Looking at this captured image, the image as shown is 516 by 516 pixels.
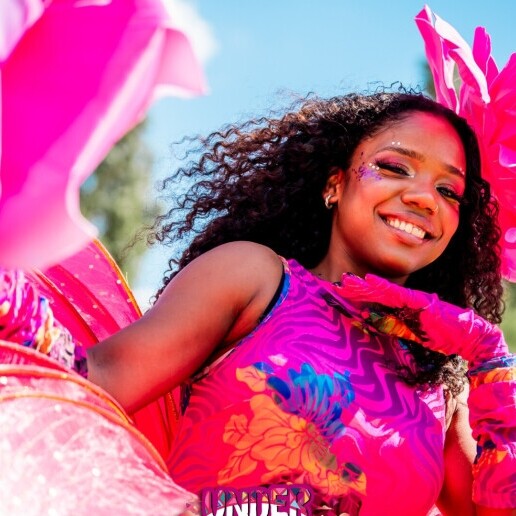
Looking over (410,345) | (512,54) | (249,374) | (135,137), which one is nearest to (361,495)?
(249,374)

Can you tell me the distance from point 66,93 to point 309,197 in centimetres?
139

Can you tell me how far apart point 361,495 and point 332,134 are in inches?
38.0

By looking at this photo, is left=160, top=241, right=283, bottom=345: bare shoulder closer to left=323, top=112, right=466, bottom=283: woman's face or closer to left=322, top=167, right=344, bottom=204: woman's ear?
left=323, top=112, right=466, bottom=283: woman's face

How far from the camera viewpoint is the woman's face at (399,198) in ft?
7.04

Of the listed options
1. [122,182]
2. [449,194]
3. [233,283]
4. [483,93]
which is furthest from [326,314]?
[122,182]

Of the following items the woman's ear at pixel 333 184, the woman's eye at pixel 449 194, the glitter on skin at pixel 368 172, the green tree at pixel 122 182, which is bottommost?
the green tree at pixel 122 182

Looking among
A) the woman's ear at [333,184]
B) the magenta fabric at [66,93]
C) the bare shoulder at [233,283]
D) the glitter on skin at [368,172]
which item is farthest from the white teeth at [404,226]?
the magenta fabric at [66,93]

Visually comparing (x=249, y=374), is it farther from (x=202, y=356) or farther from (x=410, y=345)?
(x=410, y=345)

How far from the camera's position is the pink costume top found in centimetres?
180

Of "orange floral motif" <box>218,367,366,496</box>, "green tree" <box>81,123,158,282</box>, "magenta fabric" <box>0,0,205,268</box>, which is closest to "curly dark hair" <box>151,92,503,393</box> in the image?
"orange floral motif" <box>218,367,366,496</box>

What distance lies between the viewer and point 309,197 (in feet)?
7.82

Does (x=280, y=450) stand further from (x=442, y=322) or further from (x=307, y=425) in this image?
(x=442, y=322)

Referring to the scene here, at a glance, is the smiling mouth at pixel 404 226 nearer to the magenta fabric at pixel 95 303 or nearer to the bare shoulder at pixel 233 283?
the bare shoulder at pixel 233 283

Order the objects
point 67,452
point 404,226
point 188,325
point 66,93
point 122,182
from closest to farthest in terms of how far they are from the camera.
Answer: point 66,93 → point 67,452 → point 188,325 → point 404,226 → point 122,182
